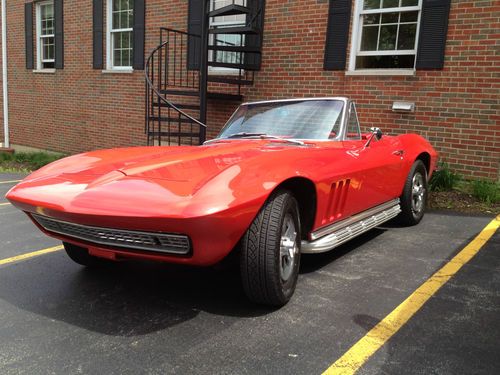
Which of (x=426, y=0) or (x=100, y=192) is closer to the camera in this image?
(x=100, y=192)

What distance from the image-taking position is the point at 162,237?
2.46 metres

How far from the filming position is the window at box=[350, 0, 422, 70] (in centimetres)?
729

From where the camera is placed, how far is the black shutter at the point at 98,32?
11391 millimetres

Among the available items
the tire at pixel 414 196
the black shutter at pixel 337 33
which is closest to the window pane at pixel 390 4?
the black shutter at pixel 337 33

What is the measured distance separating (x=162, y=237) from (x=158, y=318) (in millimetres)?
650

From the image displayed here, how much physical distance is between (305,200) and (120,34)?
31.5 feet

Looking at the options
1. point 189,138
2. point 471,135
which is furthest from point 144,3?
point 471,135

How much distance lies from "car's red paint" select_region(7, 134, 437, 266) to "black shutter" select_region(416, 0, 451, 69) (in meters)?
3.90

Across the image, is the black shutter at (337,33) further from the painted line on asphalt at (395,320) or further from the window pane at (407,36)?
the painted line on asphalt at (395,320)

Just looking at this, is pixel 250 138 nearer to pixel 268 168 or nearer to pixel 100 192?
Result: pixel 268 168

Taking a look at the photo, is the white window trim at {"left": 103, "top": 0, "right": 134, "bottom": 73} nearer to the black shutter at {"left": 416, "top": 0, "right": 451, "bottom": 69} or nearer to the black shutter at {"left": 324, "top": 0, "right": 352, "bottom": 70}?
the black shutter at {"left": 324, "top": 0, "right": 352, "bottom": 70}

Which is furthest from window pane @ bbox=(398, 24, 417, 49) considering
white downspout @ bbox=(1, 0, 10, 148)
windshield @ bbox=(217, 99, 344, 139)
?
white downspout @ bbox=(1, 0, 10, 148)

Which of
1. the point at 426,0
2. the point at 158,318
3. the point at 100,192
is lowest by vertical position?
the point at 158,318

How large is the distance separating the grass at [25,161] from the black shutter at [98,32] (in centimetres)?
279
